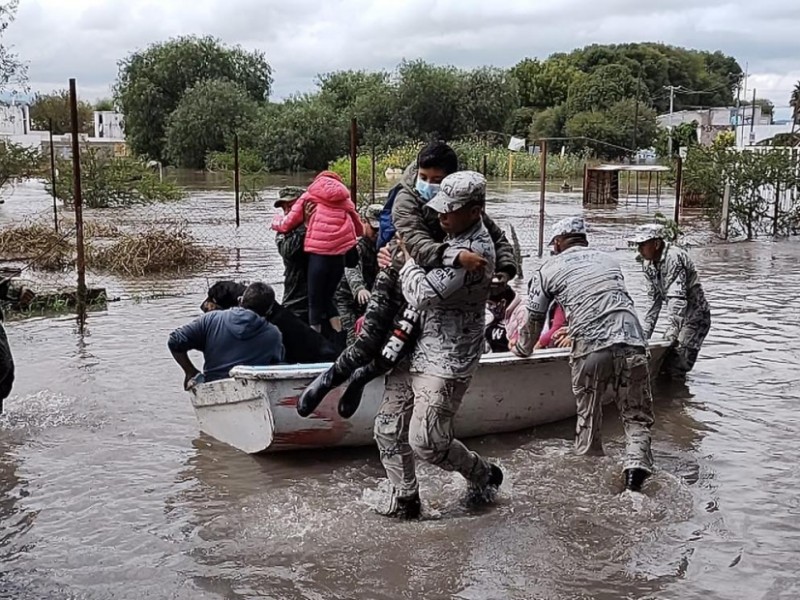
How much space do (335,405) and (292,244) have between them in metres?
2.02

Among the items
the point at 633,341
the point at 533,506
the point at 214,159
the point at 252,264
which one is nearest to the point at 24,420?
the point at 533,506

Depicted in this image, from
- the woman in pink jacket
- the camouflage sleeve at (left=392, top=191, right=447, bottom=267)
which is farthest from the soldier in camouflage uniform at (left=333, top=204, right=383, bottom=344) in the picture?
the camouflage sleeve at (left=392, top=191, right=447, bottom=267)

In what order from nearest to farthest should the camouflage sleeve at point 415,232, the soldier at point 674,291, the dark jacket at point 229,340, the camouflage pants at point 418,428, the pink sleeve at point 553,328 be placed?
the camouflage sleeve at point 415,232
the camouflage pants at point 418,428
the dark jacket at point 229,340
the pink sleeve at point 553,328
the soldier at point 674,291

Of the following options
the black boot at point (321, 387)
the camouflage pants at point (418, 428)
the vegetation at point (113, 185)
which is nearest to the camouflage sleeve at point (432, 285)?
the camouflage pants at point (418, 428)

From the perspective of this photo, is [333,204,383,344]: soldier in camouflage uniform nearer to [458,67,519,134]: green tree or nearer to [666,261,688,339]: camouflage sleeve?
[666,261,688,339]: camouflage sleeve

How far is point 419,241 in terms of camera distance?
489 centimetres

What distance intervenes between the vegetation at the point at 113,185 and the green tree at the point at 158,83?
3910cm

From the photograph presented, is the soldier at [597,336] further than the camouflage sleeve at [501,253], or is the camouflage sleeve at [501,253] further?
the soldier at [597,336]

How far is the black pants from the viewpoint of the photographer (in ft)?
25.6

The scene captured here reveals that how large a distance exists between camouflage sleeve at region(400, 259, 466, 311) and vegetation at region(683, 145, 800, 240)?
18.4 meters

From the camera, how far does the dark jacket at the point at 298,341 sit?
22.5 feet

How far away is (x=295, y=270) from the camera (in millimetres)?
8062

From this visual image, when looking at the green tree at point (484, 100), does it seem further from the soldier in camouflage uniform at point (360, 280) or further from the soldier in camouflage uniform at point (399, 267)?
the soldier in camouflage uniform at point (399, 267)

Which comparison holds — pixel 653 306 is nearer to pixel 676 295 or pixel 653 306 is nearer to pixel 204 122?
pixel 676 295
